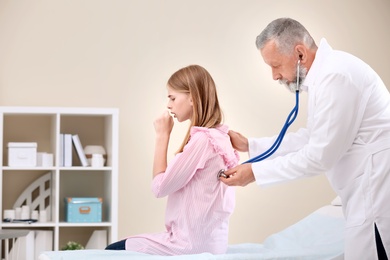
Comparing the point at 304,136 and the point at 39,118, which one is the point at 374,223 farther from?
the point at 39,118

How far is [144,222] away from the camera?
166 inches

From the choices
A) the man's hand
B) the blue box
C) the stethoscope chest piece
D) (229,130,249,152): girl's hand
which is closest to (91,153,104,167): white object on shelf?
the blue box

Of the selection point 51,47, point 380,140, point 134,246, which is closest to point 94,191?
point 51,47

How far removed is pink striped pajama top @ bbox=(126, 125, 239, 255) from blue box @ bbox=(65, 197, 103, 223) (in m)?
1.25

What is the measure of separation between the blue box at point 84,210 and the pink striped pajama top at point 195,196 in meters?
1.25

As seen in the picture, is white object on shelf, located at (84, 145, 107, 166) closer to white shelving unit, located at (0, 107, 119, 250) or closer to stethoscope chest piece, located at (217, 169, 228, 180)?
white shelving unit, located at (0, 107, 119, 250)

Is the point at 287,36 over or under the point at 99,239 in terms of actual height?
over

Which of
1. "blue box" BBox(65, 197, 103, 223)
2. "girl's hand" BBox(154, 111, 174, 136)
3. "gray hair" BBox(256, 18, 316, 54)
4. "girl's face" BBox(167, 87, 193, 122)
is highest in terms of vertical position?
"gray hair" BBox(256, 18, 316, 54)

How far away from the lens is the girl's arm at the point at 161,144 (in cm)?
254

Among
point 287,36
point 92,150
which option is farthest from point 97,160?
point 287,36

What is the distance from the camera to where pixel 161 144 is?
2600mm

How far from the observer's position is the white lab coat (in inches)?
84.6

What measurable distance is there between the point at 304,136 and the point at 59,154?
154cm

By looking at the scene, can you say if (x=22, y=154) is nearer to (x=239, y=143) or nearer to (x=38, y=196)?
(x=38, y=196)
